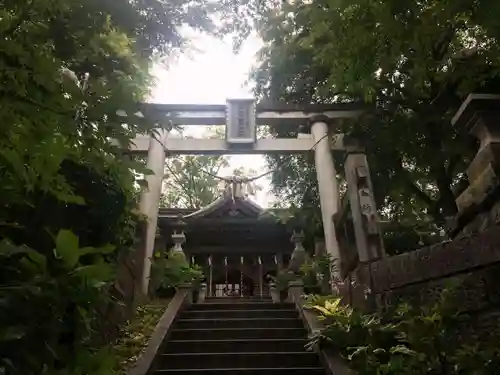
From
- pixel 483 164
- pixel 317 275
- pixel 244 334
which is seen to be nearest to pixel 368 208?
pixel 317 275

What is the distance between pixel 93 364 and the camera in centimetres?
189

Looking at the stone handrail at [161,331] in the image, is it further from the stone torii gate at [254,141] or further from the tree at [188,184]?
the tree at [188,184]

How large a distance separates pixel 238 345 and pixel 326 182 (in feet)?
Answer: 13.9

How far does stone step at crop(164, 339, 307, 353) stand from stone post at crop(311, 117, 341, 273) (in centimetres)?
272

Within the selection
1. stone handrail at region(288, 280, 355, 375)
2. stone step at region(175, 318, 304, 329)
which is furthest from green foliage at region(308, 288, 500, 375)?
stone step at region(175, 318, 304, 329)

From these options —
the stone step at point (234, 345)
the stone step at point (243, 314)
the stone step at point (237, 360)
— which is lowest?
the stone step at point (237, 360)

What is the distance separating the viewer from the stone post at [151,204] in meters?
7.91

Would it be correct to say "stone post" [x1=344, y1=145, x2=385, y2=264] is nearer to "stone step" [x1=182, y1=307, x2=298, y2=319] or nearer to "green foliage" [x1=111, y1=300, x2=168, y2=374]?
"stone step" [x1=182, y1=307, x2=298, y2=319]

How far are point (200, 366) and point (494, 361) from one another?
10.3 feet

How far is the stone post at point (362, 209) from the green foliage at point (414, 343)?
5.91ft

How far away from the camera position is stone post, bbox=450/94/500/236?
374 centimetres

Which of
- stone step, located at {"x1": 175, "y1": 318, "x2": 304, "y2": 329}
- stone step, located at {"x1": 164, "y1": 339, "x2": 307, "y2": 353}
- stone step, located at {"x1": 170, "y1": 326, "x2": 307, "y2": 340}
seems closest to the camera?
stone step, located at {"x1": 164, "y1": 339, "x2": 307, "y2": 353}

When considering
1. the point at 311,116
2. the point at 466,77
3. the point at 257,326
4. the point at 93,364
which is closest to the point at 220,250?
the point at 311,116

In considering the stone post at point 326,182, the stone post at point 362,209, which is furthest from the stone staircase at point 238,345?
the stone post at point 326,182
